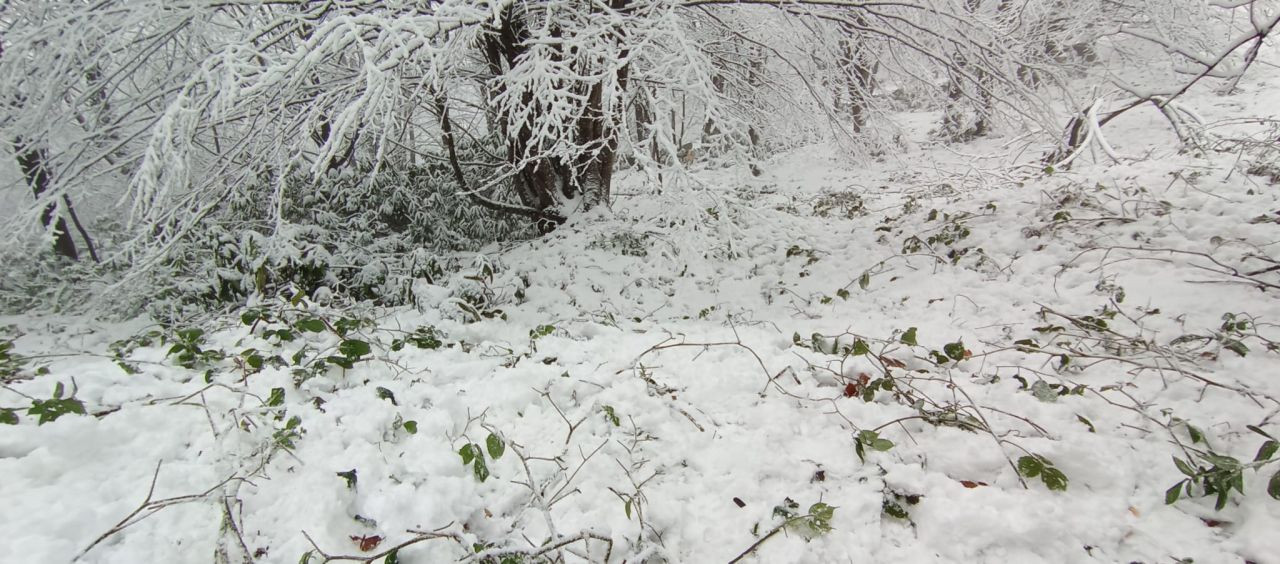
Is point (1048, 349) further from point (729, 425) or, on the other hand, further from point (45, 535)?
point (45, 535)

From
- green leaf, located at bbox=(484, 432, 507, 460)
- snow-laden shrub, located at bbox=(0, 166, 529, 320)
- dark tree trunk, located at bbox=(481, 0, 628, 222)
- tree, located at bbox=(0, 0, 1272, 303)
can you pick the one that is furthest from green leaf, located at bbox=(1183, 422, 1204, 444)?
dark tree trunk, located at bbox=(481, 0, 628, 222)

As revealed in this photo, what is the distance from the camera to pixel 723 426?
2168 millimetres

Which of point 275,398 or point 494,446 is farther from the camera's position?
point 275,398

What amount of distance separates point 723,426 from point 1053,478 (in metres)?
1.12

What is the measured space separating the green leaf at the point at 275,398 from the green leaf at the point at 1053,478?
116 inches

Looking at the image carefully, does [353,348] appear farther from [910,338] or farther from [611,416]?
[910,338]

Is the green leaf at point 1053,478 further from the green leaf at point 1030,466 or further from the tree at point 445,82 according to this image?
the tree at point 445,82

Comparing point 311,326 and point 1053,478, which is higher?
point 311,326

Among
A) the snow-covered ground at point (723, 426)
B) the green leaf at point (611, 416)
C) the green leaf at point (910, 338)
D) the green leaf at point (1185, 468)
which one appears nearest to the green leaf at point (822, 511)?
the snow-covered ground at point (723, 426)

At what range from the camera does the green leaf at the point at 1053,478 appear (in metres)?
1.66

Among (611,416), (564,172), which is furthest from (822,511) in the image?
(564,172)

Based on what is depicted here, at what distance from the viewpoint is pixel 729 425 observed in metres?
2.18

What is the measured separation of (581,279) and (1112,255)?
4.23 meters

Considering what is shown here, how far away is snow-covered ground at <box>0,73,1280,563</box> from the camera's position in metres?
1.53
